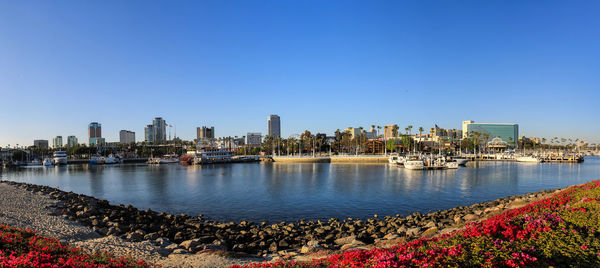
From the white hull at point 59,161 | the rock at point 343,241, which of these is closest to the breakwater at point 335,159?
the white hull at point 59,161

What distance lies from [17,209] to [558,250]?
33441 millimetres

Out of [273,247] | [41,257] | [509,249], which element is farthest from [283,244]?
[509,249]

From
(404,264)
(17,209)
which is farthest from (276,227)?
(17,209)

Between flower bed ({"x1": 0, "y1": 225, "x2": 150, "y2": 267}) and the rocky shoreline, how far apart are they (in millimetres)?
4838

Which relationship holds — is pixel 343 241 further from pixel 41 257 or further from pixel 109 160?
pixel 109 160

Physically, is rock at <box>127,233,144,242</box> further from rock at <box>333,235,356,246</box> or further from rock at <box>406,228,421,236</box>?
rock at <box>406,228,421,236</box>

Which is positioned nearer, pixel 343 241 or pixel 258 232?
pixel 343 241

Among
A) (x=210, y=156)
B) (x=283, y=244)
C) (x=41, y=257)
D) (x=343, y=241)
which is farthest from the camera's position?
(x=210, y=156)

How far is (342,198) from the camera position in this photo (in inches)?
1423

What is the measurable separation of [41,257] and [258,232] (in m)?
12.7

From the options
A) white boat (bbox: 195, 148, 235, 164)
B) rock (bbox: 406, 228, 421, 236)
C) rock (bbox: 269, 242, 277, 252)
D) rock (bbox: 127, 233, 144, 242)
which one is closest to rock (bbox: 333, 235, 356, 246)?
rock (bbox: 406, 228, 421, 236)

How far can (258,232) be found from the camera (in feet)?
68.0

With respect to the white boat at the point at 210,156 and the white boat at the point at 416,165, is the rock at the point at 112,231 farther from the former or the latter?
the white boat at the point at 210,156

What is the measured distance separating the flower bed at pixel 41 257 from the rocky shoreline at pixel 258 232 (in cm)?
484
